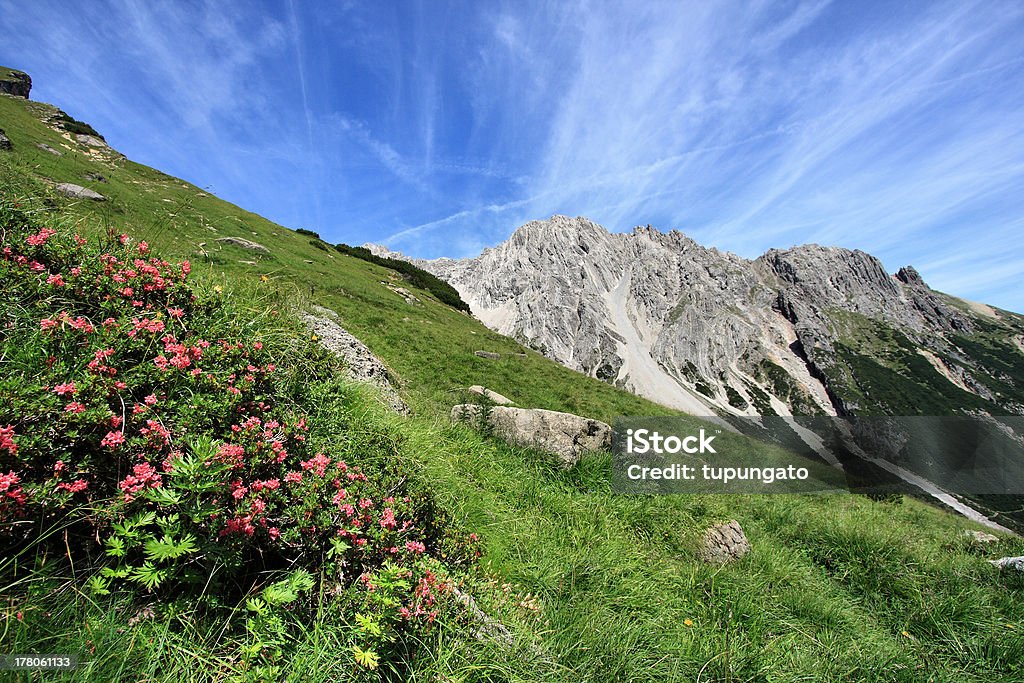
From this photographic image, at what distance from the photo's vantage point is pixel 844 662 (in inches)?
172

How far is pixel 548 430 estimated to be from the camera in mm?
8695

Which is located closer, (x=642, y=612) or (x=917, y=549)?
(x=642, y=612)

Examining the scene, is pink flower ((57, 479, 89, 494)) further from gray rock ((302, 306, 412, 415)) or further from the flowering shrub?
gray rock ((302, 306, 412, 415))

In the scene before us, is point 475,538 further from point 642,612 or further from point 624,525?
point 624,525

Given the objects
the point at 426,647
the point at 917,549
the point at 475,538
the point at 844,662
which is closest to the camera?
the point at 426,647

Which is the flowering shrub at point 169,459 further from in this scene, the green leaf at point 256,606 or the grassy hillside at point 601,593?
the grassy hillside at point 601,593

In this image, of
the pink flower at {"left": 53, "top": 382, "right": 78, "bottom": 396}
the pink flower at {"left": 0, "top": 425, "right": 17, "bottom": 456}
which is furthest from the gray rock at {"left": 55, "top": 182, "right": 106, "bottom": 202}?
the pink flower at {"left": 0, "top": 425, "right": 17, "bottom": 456}

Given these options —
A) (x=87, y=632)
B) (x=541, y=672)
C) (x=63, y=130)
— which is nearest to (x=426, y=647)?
(x=541, y=672)

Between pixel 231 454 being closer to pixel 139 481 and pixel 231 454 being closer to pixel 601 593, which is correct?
pixel 139 481

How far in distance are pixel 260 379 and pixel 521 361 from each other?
19.9m

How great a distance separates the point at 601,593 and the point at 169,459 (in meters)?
4.59

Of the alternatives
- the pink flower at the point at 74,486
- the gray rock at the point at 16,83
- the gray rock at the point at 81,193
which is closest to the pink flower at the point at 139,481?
the pink flower at the point at 74,486

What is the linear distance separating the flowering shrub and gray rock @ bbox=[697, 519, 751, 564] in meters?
5.23

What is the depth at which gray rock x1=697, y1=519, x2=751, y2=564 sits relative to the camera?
6.82 meters
